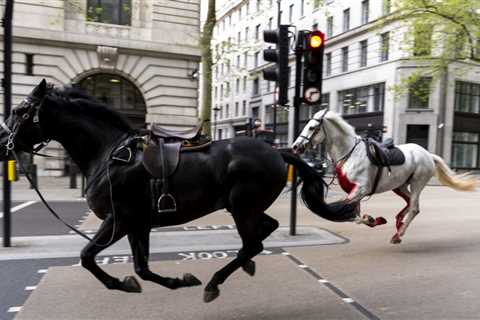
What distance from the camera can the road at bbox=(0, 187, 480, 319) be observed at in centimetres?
382

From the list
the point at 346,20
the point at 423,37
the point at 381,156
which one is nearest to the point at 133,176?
the point at 381,156

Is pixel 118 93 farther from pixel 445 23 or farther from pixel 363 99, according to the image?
pixel 363 99

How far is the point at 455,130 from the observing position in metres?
30.6

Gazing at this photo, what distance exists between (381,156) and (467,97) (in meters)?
30.4

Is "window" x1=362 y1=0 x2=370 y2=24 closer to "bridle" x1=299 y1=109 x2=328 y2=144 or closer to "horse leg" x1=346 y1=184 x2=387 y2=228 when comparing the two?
"bridle" x1=299 y1=109 x2=328 y2=144

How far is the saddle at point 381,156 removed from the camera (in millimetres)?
6125

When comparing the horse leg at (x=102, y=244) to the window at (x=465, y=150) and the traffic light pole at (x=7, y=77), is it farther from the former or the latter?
the window at (x=465, y=150)

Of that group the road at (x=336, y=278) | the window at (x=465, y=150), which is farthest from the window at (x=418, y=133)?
the road at (x=336, y=278)

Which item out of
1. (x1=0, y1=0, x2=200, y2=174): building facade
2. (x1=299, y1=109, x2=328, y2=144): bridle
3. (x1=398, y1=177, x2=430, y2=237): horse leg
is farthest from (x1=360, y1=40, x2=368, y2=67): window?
(x1=299, y1=109, x2=328, y2=144): bridle

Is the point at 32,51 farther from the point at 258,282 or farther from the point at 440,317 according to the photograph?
the point at 440,317

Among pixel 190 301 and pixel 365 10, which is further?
pixel 365 10

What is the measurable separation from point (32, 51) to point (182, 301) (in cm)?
1810

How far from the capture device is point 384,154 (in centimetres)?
616

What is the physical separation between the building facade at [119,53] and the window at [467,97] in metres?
22.2
